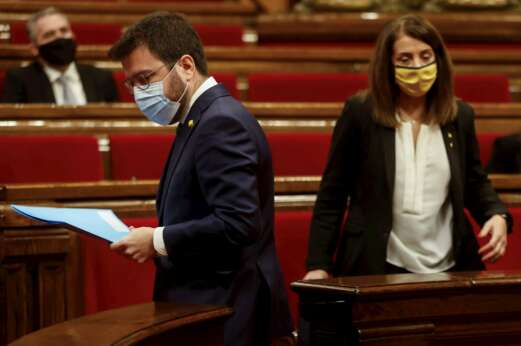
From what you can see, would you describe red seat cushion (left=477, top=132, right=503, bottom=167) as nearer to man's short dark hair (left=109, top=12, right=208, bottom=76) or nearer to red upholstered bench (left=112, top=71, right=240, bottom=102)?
red upholstered bench (left=112, top=71, right=240, bottom=102)

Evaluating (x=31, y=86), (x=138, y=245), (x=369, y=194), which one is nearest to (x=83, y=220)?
(x=138, y=245)

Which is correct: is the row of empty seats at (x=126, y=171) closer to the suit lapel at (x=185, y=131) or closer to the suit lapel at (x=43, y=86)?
the suit lapel at (x=185, y=131)

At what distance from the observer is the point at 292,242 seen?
2.93 feet

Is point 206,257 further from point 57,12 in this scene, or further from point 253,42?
point 253,42

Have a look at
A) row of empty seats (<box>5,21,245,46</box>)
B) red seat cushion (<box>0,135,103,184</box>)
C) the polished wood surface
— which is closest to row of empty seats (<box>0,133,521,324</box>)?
red seat cushion (<box>0,135,103,184</box>)

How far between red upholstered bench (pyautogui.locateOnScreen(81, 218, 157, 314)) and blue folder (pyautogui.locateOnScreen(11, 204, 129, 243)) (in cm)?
19

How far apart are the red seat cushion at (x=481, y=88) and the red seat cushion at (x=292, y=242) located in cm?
69

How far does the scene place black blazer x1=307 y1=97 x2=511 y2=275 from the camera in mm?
778

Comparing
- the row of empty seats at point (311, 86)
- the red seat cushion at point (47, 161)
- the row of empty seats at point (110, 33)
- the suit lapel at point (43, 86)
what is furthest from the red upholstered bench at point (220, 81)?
the red seat cushion at point (47, 161)

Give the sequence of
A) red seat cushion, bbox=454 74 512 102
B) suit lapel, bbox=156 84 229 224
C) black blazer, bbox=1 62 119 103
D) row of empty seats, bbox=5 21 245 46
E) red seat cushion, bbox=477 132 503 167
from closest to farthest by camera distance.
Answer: suit lapel, bbox=156 84 229 224 < red seat cushion, bbox=477 132 503 167 < black blazer, bbox=1 62 119 103 < red seat cushion, bbox=454 74 512 102 < row of empty seats, bbox=5 21 245 46

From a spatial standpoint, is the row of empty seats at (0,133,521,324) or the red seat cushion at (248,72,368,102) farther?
the red seat cushion at (248,72,368,102)

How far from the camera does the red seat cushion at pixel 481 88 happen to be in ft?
4.96

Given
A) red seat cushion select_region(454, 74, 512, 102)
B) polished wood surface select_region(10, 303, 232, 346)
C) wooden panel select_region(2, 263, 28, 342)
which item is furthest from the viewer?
red seat cushion select_region(454, 74, 512, 102)

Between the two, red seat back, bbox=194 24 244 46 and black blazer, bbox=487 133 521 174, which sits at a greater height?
red seat back, bbox=194 24 244 46
